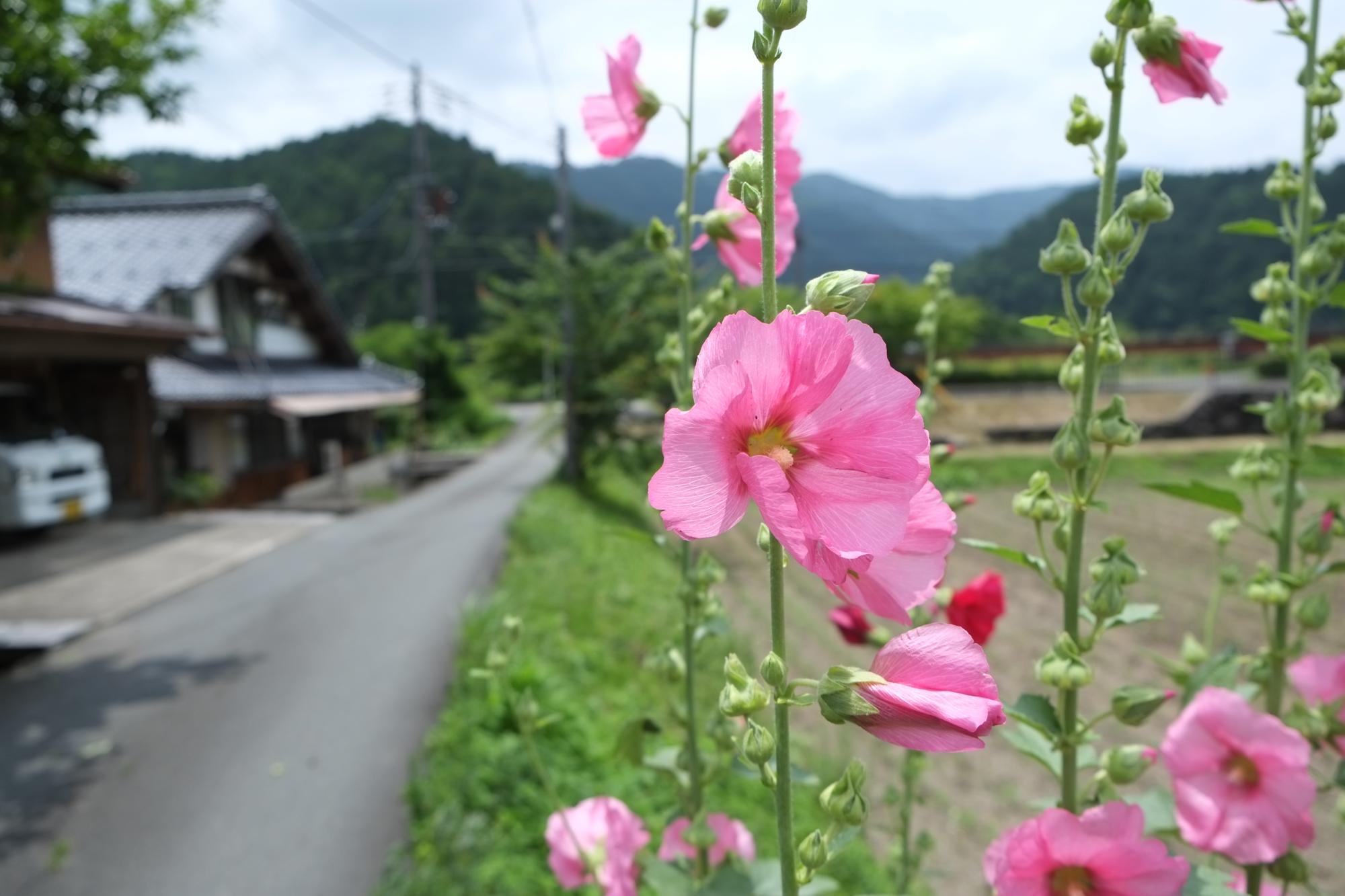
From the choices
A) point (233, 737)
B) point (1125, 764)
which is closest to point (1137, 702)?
point (1125, 764)

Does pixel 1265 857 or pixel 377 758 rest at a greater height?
pixel 1265 857

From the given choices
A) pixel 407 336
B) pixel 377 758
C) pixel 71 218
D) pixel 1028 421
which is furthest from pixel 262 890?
pixel 407 336

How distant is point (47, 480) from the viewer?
912 cm

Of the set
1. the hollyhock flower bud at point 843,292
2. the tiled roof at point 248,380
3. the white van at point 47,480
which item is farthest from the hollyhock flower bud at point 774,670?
the tiled roof at point 248,380

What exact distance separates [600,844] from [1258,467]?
3.60 ft

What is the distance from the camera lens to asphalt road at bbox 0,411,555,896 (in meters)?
3.45

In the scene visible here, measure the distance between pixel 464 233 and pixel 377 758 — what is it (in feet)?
140

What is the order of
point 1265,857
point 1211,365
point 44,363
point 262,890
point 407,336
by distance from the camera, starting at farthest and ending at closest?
point 1211,365 < point 407,336 < point 44,363 < point 262,890 < point 1265,857

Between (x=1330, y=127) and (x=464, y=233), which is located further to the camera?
(x=464, y=233)

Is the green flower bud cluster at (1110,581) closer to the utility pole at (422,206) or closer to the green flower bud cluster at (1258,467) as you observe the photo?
the green flower bud cluster at (1258,467)

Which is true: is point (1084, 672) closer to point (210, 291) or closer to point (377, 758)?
point (377, 758)

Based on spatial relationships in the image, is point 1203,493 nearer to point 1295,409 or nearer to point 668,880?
point 1295,409

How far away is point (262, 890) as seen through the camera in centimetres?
323

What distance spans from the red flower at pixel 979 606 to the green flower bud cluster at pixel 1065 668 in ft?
1.25
